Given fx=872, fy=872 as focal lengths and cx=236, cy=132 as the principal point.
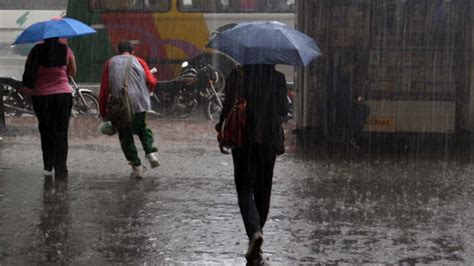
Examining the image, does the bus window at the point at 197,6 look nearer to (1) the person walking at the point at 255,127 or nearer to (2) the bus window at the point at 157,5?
(2) the bus window at the point at 157,5

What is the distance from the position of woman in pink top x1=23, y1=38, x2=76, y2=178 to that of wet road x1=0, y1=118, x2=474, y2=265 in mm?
612

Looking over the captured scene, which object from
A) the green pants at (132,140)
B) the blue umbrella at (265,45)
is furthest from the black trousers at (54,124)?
the blue umbrella at (265,45)

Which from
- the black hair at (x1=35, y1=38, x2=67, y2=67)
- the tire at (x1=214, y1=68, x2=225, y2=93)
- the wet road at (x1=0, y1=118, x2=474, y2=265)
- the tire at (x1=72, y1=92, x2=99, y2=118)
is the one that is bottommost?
the tire at (x1=72, y1=92, x2=99, y2=118)

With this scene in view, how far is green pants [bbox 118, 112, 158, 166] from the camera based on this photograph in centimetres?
1006

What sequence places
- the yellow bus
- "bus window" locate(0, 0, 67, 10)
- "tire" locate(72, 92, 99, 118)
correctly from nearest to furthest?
1. "tire" locate(72, 92, 99, 118)
2. the yellow bus
3. "bus window" locate(0, 0, 67, 10)

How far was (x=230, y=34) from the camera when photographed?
23.0ft

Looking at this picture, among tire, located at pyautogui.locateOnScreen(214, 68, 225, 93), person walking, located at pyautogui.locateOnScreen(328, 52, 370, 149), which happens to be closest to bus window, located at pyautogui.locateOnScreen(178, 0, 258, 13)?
tire, located at pyautogui.locateOnScreen(214, 68, 225, 93)

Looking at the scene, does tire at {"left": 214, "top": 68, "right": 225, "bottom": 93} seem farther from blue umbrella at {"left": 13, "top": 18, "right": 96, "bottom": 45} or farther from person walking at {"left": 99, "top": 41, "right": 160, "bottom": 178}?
blue umbrella at {"left": 13, "top": 18, "right": 96, "bottom": 45}

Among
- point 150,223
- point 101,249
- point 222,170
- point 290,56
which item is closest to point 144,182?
point 222,170

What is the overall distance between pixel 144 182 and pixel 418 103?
16.2 feet

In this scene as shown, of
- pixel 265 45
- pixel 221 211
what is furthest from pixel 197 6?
pixel 265 45

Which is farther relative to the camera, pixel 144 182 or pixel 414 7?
pixel 414 7

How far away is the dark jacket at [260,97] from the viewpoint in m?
6.72

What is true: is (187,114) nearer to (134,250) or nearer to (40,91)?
(40,91)
